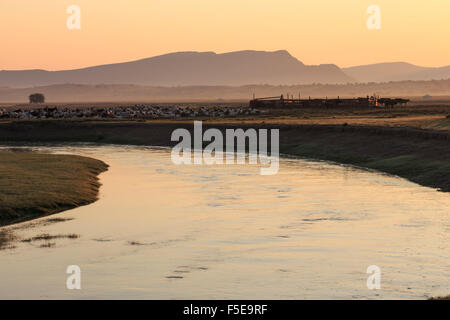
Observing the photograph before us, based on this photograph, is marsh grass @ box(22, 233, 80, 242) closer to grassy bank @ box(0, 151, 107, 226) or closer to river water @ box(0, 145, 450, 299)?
river water @ box(0, 145, 450, 299)

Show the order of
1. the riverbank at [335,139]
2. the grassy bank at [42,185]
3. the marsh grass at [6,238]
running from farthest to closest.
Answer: the riverbank at [335,139] < the grassy bank at [42,185] < the marsh grass at [6,238]

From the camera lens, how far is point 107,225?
31047mm

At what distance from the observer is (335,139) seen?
71000 millimetres

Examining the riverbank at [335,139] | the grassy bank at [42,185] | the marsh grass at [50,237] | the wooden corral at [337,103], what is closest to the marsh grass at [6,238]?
the grassy bank at [42,185]

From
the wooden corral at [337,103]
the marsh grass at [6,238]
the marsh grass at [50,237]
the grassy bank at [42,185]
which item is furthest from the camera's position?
the wooden corral at [337,103]

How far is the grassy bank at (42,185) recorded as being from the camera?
3433cm

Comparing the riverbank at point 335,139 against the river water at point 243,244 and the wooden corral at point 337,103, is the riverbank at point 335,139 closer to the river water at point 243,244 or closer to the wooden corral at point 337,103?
the river water at point 243,244

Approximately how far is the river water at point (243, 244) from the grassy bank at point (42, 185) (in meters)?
1.18

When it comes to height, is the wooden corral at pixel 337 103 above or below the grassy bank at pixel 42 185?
above

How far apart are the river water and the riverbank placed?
24.3 ft

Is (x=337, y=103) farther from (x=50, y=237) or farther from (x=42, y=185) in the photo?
(x=50, y=237)

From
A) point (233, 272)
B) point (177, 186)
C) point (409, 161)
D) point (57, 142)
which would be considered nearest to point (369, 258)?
point (233, 272)

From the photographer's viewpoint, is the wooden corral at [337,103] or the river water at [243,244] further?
the wooden corral at [337,103]

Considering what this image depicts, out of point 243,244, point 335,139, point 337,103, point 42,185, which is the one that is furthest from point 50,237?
point 337,103
